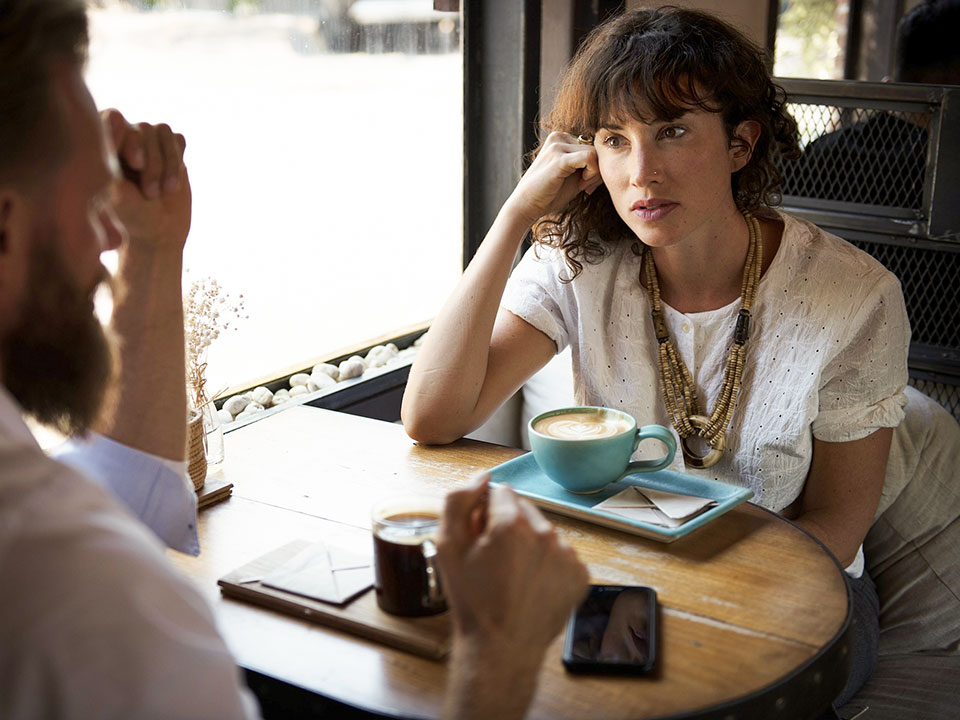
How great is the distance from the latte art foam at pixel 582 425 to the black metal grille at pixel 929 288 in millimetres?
1133

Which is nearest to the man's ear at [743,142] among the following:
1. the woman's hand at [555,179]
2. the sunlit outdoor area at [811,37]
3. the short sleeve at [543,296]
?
the woman's hand at [555,179]

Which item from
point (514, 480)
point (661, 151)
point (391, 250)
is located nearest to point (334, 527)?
point (514, 480)

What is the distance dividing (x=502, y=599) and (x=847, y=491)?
0.95m

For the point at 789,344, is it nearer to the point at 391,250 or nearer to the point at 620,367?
the point at 620,367

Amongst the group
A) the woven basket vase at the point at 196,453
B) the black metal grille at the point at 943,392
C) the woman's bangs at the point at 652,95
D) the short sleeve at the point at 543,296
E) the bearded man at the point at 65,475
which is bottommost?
the black metal grille at the point at 943,392

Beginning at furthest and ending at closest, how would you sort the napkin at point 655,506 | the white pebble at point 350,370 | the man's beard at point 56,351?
the white pebble at point 350,370
the napkin at point 655,506
the man's beard at point 56,351

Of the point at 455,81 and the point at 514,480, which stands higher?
the point at 455,81

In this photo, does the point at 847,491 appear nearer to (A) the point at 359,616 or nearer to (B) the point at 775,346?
(B) the point at 775,346

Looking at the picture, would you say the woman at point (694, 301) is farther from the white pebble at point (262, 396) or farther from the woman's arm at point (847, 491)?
the white pebble at point (262, 396)

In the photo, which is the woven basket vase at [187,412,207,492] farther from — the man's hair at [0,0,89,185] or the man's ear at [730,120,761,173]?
the man's ear at [730,120,761,173]

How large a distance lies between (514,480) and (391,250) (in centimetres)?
144

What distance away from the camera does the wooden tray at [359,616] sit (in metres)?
1.06

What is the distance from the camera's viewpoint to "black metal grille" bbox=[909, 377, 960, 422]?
7.61 ft

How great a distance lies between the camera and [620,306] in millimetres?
1898
